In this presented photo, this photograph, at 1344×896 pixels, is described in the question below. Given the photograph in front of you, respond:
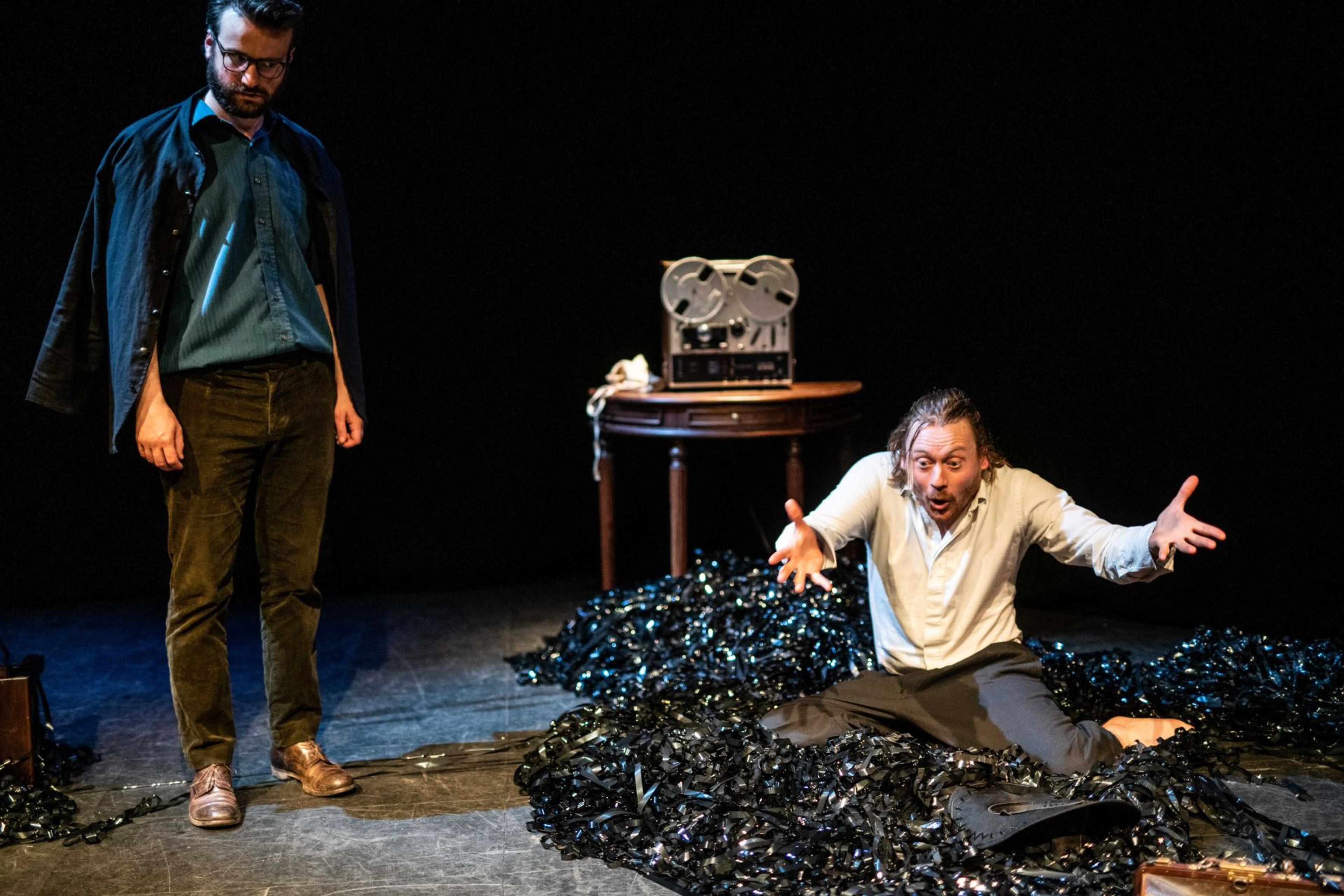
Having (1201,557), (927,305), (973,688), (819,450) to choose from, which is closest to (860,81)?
(927,305)

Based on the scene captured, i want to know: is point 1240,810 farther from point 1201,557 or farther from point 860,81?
point 860,81

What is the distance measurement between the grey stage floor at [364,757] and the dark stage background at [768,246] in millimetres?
419

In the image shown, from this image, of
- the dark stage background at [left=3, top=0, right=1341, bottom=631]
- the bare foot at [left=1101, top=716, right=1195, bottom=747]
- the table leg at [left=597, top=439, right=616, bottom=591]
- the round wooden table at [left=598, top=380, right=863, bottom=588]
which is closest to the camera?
the bare foot at [left=1101, top=716, right=1195, bottom=747]

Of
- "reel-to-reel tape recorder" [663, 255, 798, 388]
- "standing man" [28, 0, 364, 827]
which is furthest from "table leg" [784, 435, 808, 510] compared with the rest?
"standing man" [28, 0, 364, 827]

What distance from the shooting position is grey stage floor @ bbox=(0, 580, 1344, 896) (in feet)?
8.83

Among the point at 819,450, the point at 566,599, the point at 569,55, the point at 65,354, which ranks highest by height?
the point at 569,55

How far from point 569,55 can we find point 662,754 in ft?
10.1

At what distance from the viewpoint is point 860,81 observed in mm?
5031

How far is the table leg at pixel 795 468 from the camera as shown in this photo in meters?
4.30

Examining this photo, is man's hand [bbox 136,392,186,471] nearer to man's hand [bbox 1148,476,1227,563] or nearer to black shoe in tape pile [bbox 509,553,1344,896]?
black shoe in tape pile [bbox 509,553,1344,896]

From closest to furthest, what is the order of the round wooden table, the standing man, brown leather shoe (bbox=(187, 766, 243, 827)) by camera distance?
the standing man < brown leather shoe (bbox=(187, 766, 243, 827)) < the round wooden table

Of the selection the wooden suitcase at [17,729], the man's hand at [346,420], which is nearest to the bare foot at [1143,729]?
the man's hand at [346,420]

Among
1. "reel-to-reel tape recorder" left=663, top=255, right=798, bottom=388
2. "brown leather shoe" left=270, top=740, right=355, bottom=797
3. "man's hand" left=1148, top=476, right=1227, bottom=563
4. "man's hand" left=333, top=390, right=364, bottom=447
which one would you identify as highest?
"reel-to-reel tape recorder" left=663, top=255, right=798, bottom=388

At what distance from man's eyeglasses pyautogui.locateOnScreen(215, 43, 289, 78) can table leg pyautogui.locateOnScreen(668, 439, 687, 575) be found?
1.90m
